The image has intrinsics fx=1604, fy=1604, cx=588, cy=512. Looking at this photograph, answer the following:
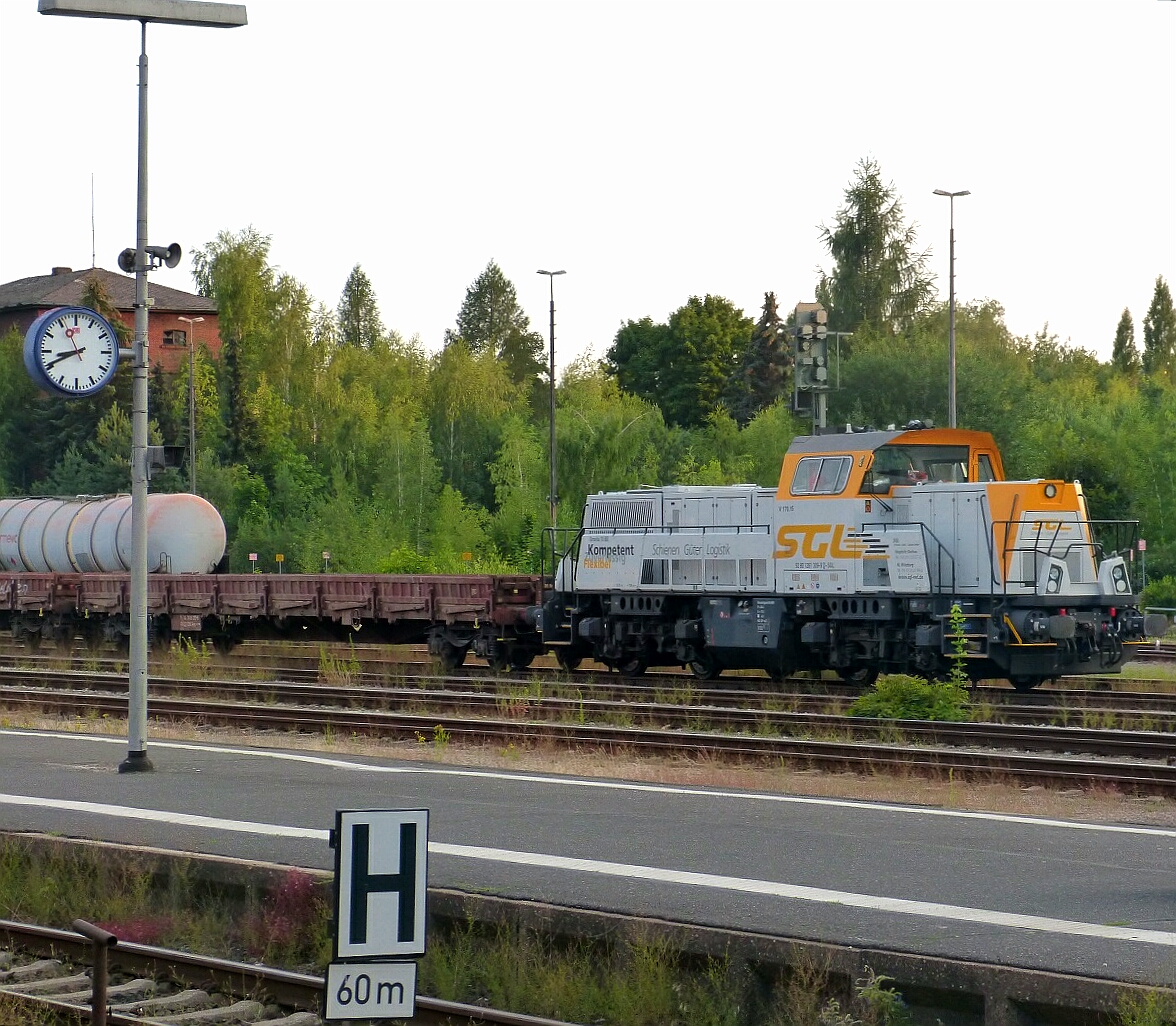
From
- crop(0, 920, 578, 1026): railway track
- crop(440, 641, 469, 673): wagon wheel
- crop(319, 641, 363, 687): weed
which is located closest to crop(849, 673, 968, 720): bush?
crop(319, 641, 363, 687): weed

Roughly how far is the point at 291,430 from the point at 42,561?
150ft

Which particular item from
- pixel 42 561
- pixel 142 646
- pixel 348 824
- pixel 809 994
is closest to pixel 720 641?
pixel 142 646

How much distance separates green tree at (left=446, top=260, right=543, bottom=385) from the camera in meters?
118

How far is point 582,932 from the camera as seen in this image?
27.6ft

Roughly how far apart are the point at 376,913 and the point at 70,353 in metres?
10.8

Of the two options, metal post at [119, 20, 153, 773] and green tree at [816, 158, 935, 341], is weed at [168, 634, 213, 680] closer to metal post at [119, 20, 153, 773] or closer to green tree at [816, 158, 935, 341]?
metal post at [119, 20, 153, 773]

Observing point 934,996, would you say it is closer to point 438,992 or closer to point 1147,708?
point 438,992

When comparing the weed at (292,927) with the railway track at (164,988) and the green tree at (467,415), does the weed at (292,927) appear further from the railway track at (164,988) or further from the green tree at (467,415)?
the green tree at (467,415)

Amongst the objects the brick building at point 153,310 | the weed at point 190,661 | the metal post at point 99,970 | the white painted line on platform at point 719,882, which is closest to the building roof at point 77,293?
the brick building at point 153,310

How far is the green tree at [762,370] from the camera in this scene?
8544cm

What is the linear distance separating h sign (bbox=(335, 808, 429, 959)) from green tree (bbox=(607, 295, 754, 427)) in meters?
84.1

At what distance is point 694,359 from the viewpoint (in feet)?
303

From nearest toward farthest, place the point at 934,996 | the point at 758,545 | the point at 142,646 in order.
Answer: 1. the point at 934,996
2. the point at 142,646
3. the point at 758,545

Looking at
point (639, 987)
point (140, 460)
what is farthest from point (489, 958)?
point (140, 460)
